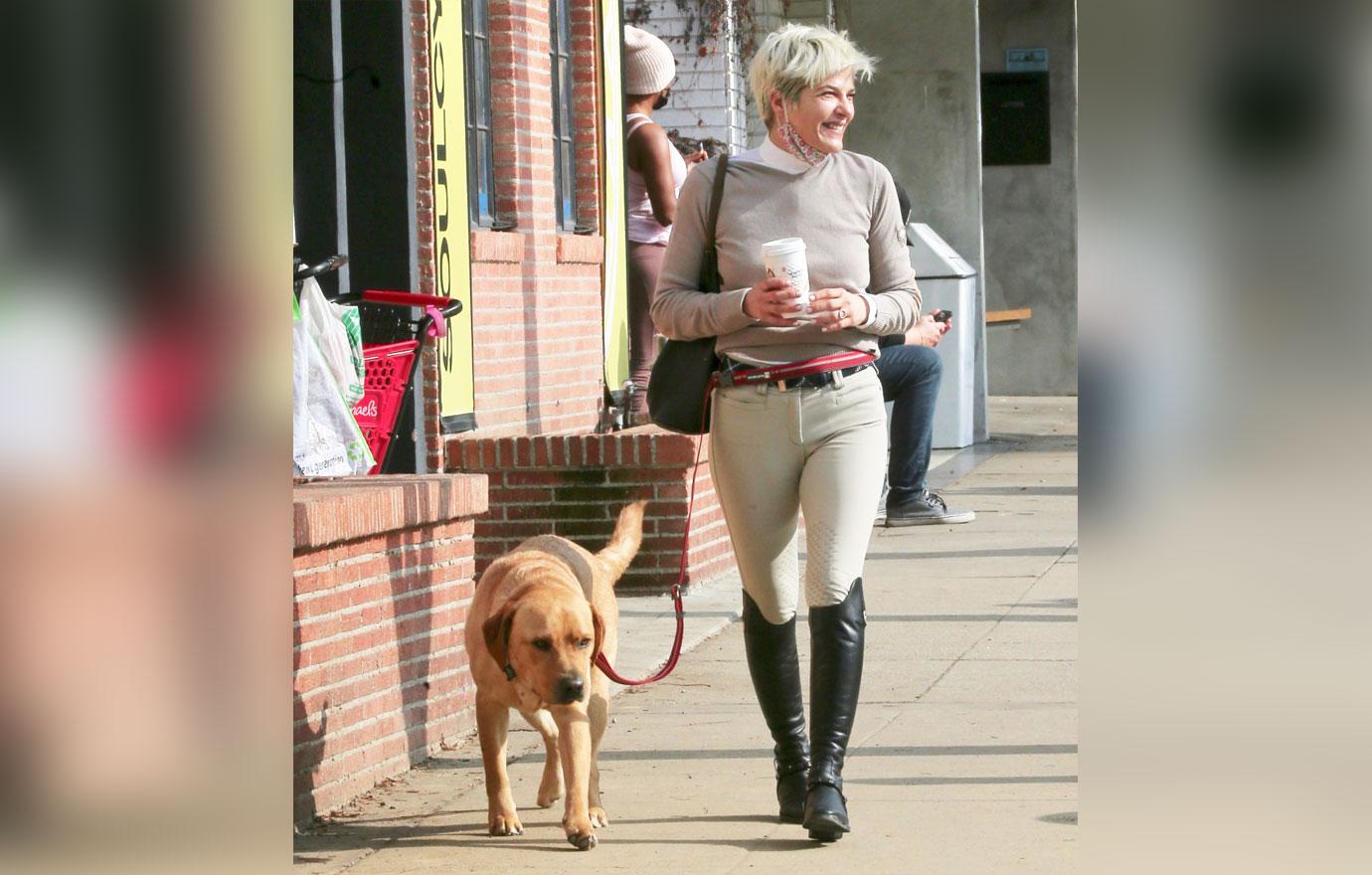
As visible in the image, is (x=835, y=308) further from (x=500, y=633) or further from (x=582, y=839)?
(x=582, y=839)

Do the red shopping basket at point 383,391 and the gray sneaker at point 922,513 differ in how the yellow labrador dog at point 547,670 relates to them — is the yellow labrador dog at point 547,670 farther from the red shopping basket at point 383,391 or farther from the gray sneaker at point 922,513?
the gray sneaker at point 922,513

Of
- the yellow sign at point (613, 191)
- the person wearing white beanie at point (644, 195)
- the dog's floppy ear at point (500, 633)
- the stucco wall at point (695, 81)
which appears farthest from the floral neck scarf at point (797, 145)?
the stucco wall at point (695, 81)

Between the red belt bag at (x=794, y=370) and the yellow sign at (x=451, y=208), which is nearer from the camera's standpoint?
the red belt bag at (x=794, y=370)

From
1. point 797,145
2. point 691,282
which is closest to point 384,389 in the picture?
point 691,282

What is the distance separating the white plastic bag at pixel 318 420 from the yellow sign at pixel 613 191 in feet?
17.4

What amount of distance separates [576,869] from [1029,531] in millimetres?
6719

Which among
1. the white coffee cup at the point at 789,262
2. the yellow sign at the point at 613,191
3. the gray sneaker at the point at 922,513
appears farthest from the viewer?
the yellow sign at the point at 613,191

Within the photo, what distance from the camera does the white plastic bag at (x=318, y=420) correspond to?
6527 millimetres

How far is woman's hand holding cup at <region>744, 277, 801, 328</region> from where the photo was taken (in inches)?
195

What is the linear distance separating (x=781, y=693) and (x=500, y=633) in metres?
0.81

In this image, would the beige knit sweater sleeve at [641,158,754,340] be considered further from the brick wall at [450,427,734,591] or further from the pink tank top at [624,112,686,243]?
the pink tank top at [624,112,686,243]

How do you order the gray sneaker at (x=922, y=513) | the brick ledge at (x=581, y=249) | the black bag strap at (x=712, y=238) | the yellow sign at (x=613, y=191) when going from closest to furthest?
the black bag strap at (x=712, y=238) < the brick ledge at (x=581, y=249) < the gray sneaker at (x=922, y=513) < the yellow sign at (x=613, y=191)
